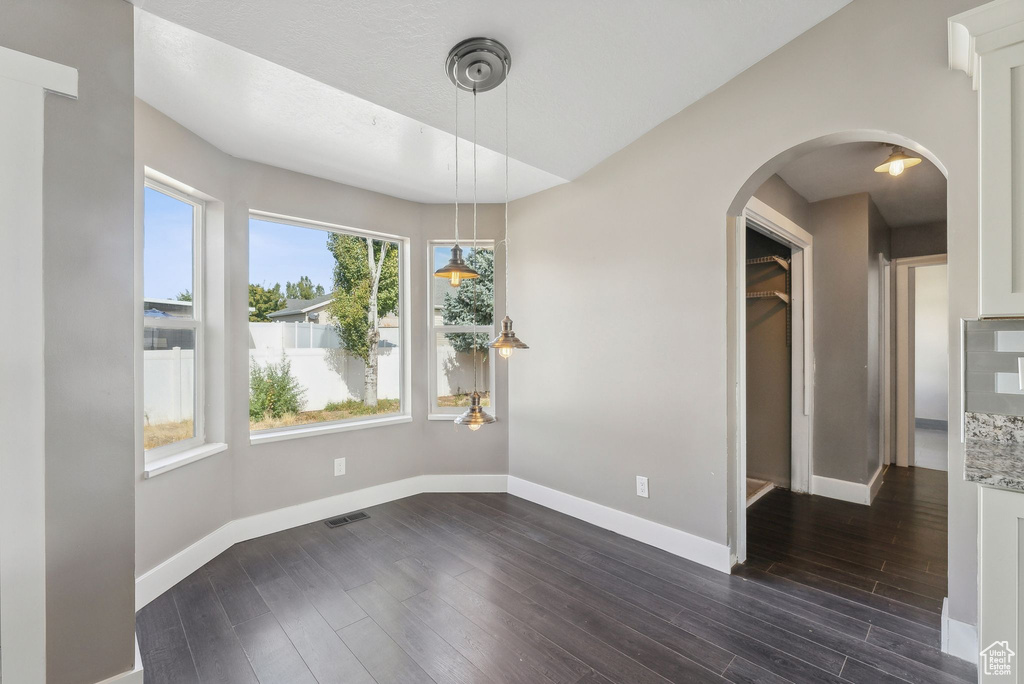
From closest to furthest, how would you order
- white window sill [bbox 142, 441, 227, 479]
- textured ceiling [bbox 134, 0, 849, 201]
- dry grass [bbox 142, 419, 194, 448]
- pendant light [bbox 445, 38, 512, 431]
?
textured ceiling [bbox 134, 0, 849, 201], pendant light [bbox 445, 38, 512, 431], white window sill [bbox 142, 441, 227, 479], dry grass [bbox 142, 419, 194, 448]

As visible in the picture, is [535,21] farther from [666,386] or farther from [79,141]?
[666,386]

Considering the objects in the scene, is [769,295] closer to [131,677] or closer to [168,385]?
[168,385]

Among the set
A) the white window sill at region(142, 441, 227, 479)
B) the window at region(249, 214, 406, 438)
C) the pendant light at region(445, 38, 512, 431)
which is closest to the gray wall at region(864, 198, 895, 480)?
the pendant light at region(445, 38, 512, 431)

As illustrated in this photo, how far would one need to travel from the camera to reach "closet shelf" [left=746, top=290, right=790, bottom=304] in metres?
3.98

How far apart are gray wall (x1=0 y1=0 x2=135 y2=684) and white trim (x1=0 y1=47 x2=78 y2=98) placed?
1.2 inches

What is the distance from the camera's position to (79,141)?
153cm

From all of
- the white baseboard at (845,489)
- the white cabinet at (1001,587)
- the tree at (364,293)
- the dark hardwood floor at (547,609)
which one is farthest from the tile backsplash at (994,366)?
the tree at (364,293)

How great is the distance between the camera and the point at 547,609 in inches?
87.0

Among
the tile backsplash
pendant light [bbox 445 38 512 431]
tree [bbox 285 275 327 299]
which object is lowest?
the tile backsplash

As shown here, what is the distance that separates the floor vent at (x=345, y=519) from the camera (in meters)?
3.23

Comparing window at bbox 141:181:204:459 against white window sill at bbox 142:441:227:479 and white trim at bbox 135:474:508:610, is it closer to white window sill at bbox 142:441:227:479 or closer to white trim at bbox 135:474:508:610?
white window sill at bbox 142:441:227:479

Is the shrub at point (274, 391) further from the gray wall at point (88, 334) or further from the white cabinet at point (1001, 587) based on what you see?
the white cabinet at point (1001, 587)

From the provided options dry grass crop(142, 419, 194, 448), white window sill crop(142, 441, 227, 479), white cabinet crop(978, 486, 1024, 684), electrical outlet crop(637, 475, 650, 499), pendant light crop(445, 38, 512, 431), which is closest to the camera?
white cabinet crop(978, 486, 1024, 684)

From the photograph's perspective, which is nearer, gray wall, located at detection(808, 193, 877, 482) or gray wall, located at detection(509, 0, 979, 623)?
gray wall, located at detection(509, 0, 979, 623)
